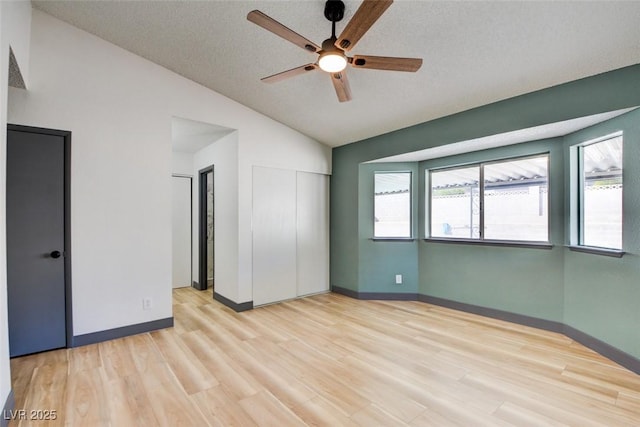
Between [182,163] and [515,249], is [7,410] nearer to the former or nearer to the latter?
[182,163]

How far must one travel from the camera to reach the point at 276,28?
6.34 feet

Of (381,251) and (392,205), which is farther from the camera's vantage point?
(392,205)

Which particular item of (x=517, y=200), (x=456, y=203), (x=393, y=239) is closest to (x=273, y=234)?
(x=393, y=239)

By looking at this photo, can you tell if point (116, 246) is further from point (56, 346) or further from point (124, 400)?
point (124, 400)

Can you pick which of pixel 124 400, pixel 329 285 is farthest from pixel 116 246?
pixel 329 285

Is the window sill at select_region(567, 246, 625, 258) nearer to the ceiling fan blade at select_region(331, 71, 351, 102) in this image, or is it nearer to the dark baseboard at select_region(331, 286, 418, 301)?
the dark baseboard at select_region(331, 286, 418, 301)

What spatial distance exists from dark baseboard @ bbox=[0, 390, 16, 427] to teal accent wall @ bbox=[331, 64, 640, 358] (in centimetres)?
393

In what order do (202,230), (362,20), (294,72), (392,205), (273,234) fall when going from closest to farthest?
(362,20) → (294,72) → (273,234) → (392,205) → (202,230)

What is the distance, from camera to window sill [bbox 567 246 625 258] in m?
2.78

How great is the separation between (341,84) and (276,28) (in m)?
0.77

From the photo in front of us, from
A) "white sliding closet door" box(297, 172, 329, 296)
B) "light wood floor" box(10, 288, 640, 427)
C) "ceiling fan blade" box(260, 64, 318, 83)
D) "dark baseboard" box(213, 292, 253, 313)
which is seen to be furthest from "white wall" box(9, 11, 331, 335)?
"white sliding closet door" box(297, 172, 329, 296)

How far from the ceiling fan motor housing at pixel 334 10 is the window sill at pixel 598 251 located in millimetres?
3215

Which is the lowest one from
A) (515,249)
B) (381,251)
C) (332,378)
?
(332,378)

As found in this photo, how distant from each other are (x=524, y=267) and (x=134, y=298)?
180 inches
